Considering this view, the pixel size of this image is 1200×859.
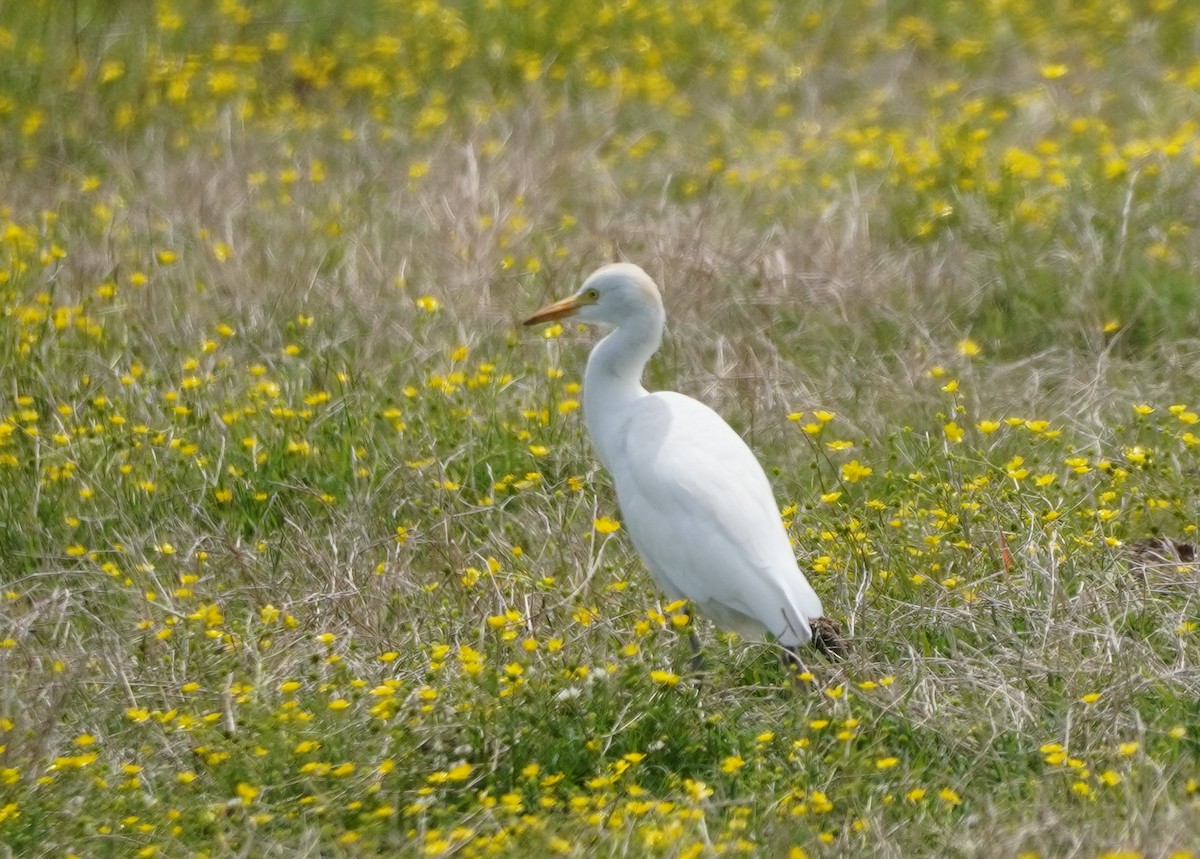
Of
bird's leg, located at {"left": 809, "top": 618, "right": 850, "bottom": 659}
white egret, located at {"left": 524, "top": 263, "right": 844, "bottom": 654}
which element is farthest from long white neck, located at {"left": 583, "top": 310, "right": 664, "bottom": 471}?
bird's leg, located at {"left": 809, "top": 618, "right": 850, "bottom": 659}

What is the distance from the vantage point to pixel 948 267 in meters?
5.99

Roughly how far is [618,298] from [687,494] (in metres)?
0.66

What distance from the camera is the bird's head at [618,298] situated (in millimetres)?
4270

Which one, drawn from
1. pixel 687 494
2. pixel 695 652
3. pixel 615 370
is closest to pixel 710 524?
pixel 687 494

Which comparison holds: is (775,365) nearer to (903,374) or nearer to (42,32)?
(903,374)

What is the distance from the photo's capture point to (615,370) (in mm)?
4266

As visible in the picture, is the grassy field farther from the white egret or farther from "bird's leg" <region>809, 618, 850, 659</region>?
the white egret

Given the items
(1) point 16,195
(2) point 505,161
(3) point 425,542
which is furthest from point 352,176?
(3) point 425,542

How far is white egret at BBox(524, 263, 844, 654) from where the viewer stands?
368 cm

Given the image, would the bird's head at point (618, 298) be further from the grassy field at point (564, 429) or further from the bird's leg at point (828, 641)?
the bird's leg at point (828, 641)

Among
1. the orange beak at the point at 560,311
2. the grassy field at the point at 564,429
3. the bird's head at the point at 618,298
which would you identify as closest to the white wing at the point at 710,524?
the grassy field at the point at 564,429

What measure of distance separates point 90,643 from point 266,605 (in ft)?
1.29

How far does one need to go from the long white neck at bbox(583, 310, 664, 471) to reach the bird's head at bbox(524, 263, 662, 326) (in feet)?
0.08

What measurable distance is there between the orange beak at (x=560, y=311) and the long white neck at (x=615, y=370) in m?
0.16
